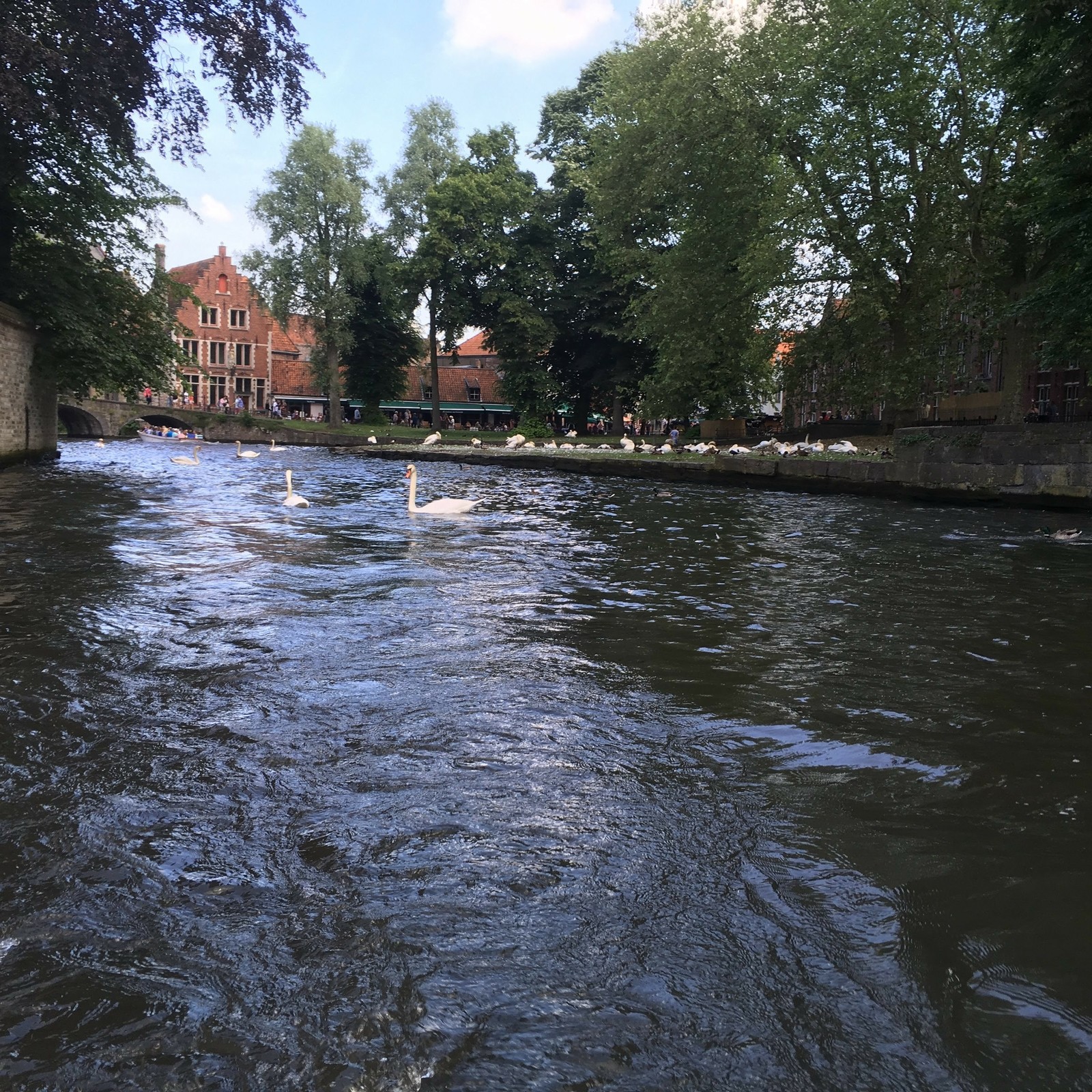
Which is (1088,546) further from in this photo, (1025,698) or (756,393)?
(756,393)

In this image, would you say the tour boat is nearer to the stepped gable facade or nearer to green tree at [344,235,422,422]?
green tree at [344,235,422,422]

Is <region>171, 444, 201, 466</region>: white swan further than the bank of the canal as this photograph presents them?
Yes

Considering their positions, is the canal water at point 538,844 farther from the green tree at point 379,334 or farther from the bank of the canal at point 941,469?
the green tree at point 379,334

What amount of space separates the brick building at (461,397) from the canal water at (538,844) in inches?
2630

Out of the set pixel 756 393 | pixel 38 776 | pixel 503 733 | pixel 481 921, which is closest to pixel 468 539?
pixel 503 733

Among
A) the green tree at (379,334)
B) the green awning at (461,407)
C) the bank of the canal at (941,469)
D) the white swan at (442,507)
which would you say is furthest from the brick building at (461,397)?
the white swan at (442,507)

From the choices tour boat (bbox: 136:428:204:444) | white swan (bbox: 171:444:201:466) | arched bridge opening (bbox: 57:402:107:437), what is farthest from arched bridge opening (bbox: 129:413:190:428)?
white swan (bbox: 171:444:201:466)

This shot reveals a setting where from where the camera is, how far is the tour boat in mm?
53428

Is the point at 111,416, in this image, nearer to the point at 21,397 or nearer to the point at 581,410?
the point at 581,410

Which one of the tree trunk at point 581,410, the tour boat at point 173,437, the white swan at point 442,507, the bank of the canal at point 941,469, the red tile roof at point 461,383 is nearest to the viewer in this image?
the white swan at point 442,507

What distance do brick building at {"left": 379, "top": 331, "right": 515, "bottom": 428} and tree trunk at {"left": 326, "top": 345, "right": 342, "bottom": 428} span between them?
1396cm

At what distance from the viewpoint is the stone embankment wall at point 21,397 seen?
21109 mm

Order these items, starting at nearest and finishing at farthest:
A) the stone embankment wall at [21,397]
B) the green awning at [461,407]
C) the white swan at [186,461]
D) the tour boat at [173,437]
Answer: the stone embankment wall at [21,397] < the white swan at [186,461] < the tour boat at [173,437] < the green awning at [461,407]

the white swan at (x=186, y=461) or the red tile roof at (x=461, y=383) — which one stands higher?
the red tile roof at (x=461, y=383)
